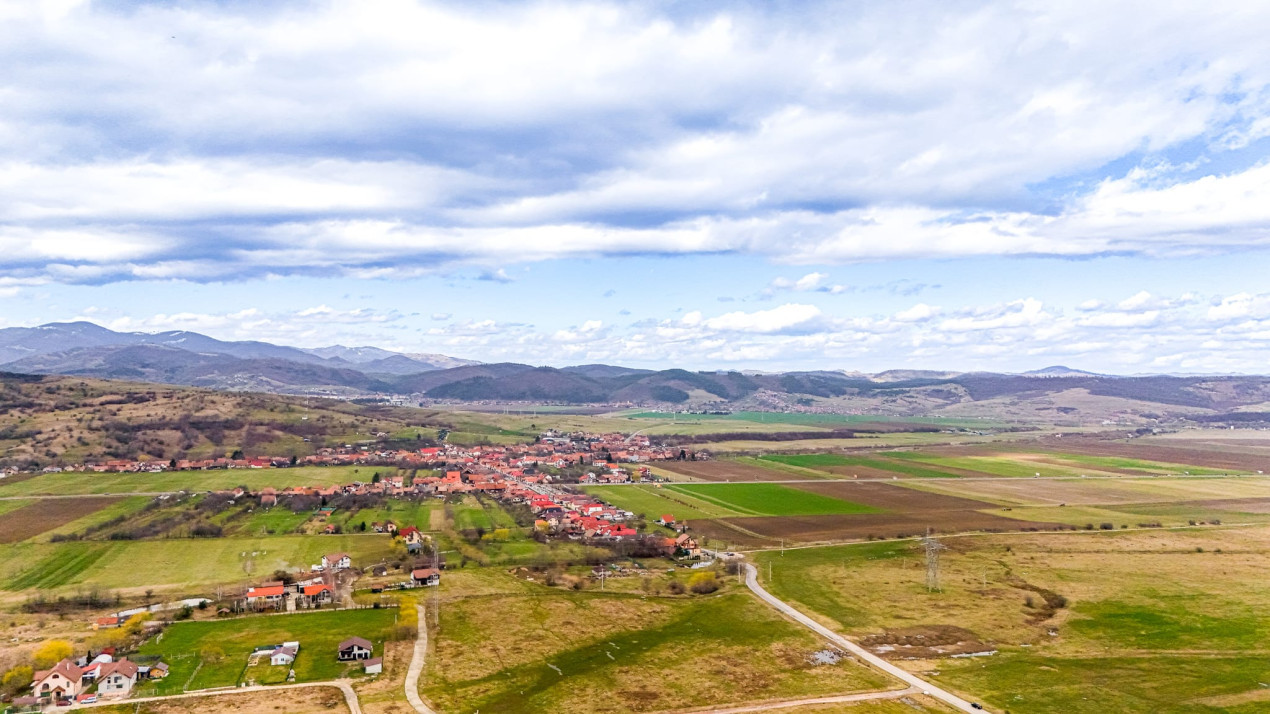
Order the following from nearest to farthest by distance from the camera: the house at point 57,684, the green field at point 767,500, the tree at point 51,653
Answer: the house at point 57,684 → the tree at point 51,653 → the green field at point 767,500

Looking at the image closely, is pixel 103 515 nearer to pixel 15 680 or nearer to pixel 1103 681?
pixel 15 680

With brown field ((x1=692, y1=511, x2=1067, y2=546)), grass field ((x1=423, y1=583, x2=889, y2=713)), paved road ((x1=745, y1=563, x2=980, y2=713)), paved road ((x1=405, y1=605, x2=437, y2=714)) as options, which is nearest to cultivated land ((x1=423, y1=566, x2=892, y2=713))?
grass field ((x1=423, y1=583, x2=889, y2=713))

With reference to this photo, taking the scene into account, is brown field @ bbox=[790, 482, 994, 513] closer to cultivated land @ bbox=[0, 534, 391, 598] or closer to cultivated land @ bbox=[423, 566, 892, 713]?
cultivated land @ bbox=[423, 566, 892, 713]

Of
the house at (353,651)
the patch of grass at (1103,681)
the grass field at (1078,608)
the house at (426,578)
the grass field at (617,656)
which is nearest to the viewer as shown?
the patch of grass at (1103,681)

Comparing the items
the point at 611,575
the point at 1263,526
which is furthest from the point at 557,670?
the point at 1263,526

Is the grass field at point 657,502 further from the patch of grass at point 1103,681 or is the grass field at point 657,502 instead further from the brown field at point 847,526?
the patch of grass at point 1103,681

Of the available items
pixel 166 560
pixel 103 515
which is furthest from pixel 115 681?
pixel 103 515

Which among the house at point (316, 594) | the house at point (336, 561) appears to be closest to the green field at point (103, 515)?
the house at point (336, 561)

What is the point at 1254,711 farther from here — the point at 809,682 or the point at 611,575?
the point at 611,575
